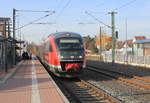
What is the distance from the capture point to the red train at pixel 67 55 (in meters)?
16.3

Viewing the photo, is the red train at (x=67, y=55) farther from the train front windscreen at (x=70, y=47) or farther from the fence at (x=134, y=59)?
the fence at (x=134, y=59)

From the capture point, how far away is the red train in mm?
16328

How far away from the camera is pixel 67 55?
1653cm

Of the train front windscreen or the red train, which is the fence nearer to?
the train front windscreen

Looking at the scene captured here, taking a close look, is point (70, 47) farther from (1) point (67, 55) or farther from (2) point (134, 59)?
(2) point (134, 59)

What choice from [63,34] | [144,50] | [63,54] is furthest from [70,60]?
[144,50]

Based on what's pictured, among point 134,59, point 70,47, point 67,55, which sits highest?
point 70,47

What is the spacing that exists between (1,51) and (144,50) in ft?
77.4

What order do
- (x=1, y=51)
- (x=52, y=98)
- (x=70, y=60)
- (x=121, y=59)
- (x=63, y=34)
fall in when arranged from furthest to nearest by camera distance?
(x=121, y=59)
(x=1, y=51)
(x=63, y=34)
(x=70, y=60)
(x=52, y=98)

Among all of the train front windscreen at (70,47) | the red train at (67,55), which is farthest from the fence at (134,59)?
the red train at (67,55)

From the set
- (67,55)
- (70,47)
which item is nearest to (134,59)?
(70,47)

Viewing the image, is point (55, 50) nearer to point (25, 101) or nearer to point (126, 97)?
point (126, 97)

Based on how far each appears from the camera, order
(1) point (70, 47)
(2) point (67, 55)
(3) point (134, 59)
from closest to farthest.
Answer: (2) point (67, 55), (1) point (70, 47), (3) point (134, 59)

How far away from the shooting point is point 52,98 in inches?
374
